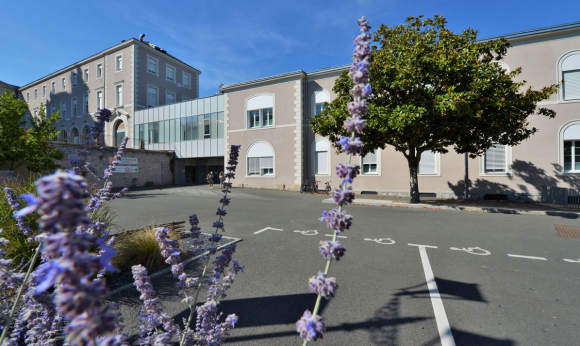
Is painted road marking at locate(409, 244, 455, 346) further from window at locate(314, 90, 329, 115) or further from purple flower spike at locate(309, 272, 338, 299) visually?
window at locate(314, 90, 329, 115)

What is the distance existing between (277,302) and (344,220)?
2711 mm

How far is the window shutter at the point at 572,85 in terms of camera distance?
1490cm

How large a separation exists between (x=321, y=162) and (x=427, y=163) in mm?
7555

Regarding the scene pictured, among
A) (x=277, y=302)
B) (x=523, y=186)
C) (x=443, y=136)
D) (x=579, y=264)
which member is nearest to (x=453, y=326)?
(x=277, y=302)

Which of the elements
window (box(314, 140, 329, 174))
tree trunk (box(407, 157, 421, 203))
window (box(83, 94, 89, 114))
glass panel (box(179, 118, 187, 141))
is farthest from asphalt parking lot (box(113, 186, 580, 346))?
window (box(83, 94, 89, 114))

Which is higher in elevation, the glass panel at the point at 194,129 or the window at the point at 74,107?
the window at the point at 74,107

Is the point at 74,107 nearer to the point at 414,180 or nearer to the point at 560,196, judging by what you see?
the point at 414,180

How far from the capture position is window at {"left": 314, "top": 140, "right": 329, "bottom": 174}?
68.9 feet

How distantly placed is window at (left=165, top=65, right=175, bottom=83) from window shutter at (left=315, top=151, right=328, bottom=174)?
2445 cm

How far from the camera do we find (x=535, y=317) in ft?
10.7

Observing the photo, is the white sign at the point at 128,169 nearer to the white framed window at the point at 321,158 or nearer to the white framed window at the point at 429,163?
the white framed window at the point at 321,158

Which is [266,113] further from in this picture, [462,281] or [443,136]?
Answer: [462,281]

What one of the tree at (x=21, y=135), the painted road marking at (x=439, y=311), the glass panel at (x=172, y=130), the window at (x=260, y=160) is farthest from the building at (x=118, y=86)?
the painted road marking at (x=439, y=311)

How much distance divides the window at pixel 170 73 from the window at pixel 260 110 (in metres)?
16.5
